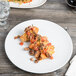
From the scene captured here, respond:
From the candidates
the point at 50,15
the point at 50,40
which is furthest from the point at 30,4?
the point at 50,40

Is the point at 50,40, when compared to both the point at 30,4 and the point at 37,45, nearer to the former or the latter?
the point at 37,45

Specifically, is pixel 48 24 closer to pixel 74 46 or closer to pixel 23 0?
pixel 74 46

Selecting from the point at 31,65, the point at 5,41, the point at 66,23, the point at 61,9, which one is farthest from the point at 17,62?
the point at 61,9

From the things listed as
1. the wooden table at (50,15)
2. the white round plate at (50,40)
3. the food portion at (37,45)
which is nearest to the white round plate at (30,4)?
the wooden table at (50,15)

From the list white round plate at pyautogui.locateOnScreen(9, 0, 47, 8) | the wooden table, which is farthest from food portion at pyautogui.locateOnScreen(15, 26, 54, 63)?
white round plate at pyautogui.locateOnScreen(9, 0, 47, 8)

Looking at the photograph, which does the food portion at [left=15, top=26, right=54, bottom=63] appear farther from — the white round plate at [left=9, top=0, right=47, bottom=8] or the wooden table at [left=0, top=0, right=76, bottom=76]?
the white round plate at [left=9, top=0, right=47, bottom=8]

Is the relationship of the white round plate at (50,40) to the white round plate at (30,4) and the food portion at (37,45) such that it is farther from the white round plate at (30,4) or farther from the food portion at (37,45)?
the white round plate at (30,4)
